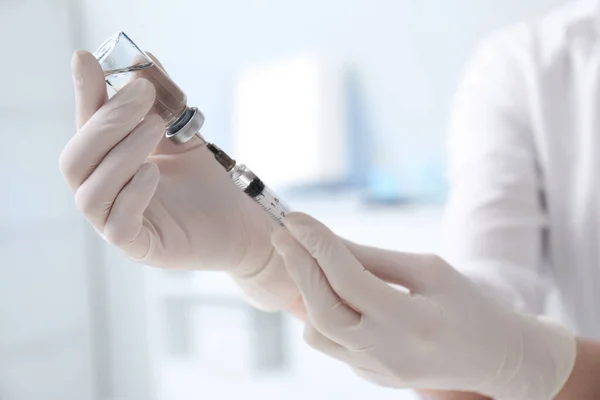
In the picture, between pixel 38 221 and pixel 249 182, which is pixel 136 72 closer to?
pixel 249 182

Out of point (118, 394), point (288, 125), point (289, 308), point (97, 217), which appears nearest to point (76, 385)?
point (118, 394)

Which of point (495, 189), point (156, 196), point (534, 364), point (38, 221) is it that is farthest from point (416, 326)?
point (38, 221)

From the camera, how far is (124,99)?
22.2 inches

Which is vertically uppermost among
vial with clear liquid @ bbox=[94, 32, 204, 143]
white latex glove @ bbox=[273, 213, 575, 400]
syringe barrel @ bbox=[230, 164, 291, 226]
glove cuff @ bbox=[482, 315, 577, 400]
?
vial with clear liquid @ bbox=[94, 32, 204, 143]

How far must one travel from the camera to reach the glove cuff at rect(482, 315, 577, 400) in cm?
73

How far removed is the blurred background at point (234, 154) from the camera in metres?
1.90

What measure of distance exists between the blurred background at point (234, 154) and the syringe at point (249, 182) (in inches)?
41.0

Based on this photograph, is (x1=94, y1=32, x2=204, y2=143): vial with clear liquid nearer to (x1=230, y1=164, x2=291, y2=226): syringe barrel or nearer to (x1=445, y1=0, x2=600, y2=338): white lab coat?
(x1=230, y1=164, x2=291, y2=226): syringe barrel

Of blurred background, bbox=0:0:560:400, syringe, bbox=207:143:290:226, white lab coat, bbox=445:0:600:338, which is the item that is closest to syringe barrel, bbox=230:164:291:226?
syringe, bbox=207:143:290:226

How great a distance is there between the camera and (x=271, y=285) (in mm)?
756

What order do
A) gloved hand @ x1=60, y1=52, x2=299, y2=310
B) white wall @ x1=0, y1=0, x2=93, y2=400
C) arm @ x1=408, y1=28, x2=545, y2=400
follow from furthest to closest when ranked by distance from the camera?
white wall @ x1=0, y1=0, x2=93, y2=400 < arm @ x1=408, y1=28, x2=545, y2=400 < gloved hand @ x1=60, y1=52, x2=299, y2=310

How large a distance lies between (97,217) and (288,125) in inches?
63.0

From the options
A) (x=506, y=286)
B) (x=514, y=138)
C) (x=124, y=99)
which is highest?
(x=124, y=99)

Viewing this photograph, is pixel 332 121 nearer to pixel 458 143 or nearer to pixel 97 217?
pixel 458 143
